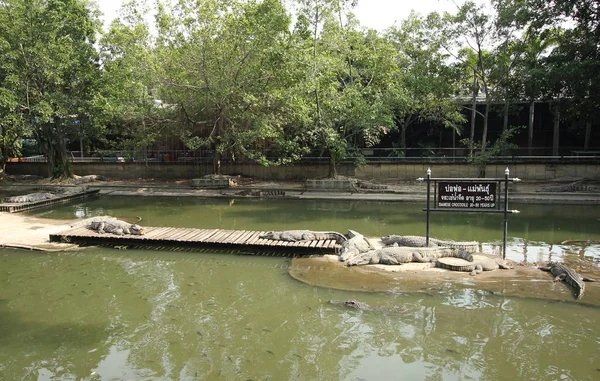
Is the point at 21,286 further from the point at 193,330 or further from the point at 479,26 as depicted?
the point at 479,26

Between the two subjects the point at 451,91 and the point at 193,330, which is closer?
the point at 193,330

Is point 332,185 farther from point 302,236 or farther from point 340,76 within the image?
point 302,236

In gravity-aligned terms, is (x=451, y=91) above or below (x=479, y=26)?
below

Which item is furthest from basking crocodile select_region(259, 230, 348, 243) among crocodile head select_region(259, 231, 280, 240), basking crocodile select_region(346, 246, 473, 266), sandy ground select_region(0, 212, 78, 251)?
sandy ground select_region(0, 212, 78, 251)

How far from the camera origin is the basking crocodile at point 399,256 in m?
9.62

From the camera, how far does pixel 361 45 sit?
65.7 ft

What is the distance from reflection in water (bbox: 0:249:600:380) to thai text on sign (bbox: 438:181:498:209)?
2.18m

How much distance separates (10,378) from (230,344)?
2.75m

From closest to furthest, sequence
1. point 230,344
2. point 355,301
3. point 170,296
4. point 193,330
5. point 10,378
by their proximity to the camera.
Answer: point 10,378, point 230,344, point 193,330, point 355,301, point 170,296

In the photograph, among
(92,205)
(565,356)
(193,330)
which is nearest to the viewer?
(565,356)

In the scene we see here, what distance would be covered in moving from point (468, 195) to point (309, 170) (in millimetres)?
14696

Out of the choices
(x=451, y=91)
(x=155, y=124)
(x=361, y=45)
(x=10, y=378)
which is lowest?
(x=10, y=378)

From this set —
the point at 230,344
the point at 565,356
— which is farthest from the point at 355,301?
the point at 565,356

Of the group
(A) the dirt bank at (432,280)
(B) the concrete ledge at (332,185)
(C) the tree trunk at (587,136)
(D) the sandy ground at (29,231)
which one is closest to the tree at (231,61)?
(B) the concrete ledge at (332,185)
